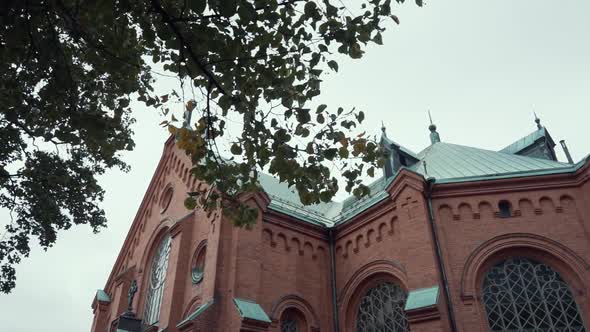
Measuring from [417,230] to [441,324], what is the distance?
8.59ft

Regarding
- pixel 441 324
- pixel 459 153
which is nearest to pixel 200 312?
pixel 441 324

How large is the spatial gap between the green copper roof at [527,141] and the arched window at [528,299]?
7021mm

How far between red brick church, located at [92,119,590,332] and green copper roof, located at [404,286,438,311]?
0.05 meters

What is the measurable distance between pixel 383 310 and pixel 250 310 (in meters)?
3.97

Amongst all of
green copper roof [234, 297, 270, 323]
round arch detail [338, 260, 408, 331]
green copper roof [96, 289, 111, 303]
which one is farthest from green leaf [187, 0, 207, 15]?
green copper roof [96, 289, 111, 303]

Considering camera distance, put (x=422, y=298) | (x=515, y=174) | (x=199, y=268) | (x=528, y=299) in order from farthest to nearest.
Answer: (x=199, y=268) → (x=515, y=174) → (x=422, y=298) → (x=528, y=299)

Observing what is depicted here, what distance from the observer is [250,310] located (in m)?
11.5

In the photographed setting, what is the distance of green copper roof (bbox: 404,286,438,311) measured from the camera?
10.6 meters

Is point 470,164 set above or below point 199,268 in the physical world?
above

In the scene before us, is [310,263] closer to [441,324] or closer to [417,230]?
[417,230]

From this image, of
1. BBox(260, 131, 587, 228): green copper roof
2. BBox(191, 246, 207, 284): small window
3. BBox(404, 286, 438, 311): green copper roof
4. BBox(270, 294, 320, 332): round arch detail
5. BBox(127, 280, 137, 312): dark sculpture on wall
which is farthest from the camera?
BBox(127, 280, 137, 312): dark sculpture on wall

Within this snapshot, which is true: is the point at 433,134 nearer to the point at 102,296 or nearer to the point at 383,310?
the point at 383,310

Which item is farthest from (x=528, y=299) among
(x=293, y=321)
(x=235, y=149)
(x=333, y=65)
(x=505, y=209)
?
(x=235, y=149)

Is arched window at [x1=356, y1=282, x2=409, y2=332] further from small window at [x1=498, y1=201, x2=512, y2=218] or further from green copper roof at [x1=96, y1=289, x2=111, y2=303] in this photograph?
green copper roof at [x1=96, y1=289, x2=111, y2=303]
